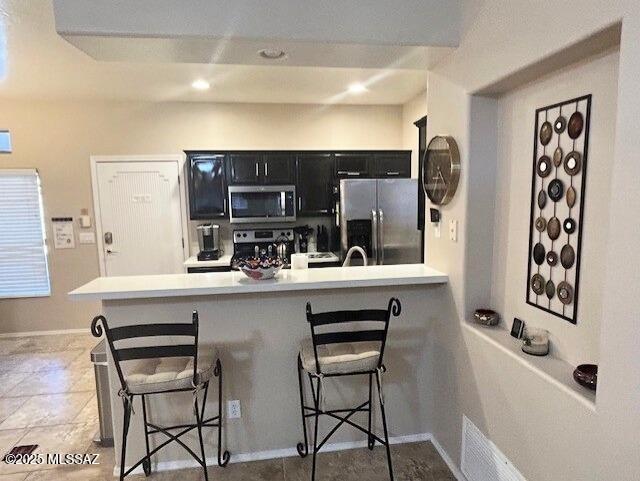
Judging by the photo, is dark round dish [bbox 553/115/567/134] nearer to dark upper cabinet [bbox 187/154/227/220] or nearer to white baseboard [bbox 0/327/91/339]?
dark upper cabinet [bbox 187/154/227/220]

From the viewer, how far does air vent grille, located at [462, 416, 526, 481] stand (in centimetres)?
172

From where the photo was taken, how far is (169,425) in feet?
7.28

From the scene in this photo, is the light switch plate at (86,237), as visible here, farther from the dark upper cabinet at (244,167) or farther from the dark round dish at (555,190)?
the dark round dish at (555,190)

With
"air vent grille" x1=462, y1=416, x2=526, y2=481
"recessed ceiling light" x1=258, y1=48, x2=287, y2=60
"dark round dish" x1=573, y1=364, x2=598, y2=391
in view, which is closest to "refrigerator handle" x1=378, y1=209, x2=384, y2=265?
"air vent grille" x1=462, y1=416, x2=526, y2=481

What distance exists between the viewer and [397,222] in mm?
4184

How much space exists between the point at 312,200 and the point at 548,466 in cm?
348

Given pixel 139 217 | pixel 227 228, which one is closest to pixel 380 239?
pixel 227 228

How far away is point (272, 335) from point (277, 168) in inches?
101

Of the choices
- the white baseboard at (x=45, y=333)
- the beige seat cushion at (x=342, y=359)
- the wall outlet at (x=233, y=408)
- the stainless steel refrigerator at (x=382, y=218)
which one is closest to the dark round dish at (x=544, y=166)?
the beige seat cushion at (x=342, y=359)

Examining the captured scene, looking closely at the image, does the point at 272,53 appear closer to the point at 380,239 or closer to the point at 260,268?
the point at 260,268

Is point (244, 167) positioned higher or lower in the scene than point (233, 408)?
higher

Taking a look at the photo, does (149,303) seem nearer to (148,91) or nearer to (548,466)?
(548,466)

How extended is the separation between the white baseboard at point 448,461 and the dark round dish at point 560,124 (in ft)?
5.80

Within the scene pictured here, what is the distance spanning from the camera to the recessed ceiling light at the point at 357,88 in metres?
3.94
